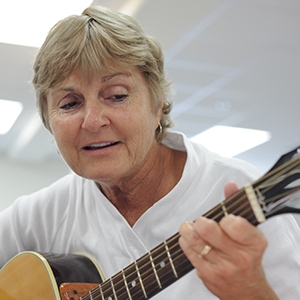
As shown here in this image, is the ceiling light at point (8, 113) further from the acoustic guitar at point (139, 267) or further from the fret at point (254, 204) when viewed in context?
the fret at point (254, 204)

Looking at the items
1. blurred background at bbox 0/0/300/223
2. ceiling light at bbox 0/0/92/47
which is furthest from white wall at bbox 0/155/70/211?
ceiling light at bbox 0/0/92/47

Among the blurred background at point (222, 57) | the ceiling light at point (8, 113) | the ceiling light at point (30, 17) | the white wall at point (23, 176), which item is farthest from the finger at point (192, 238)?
the white wall at point (23, 176)

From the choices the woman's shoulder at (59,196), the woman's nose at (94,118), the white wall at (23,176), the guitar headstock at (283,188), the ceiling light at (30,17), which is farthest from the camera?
the white wall at (23,176)

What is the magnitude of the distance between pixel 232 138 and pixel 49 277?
40.8 inches

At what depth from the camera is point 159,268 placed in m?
0.68

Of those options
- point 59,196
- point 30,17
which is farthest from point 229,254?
point 30,17

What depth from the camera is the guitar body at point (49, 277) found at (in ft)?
3.16

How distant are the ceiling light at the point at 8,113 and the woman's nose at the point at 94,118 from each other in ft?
6.24

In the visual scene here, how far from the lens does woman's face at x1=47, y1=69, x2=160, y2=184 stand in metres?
0.90

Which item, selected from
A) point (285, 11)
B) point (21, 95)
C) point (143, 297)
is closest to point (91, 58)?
point (143, 297)

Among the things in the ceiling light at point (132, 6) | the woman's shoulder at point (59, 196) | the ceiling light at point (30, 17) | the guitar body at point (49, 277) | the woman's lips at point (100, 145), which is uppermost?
the ceiling light at point (30, 17)

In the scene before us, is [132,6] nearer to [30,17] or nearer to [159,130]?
[30,17]

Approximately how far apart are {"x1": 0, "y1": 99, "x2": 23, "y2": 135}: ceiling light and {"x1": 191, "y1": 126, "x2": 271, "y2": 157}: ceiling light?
1324mm

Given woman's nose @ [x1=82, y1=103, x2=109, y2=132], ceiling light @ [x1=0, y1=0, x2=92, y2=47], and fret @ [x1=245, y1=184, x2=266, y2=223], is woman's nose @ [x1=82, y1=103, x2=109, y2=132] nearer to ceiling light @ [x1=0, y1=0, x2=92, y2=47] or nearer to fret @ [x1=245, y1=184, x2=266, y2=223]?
fret @ [x1=245, y1=184, x2=266, y2=223]
